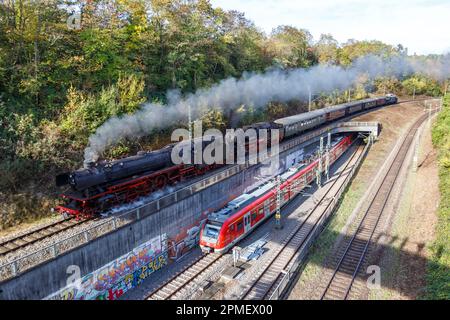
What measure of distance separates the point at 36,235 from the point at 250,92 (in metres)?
33.2

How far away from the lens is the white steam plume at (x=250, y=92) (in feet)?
88.4

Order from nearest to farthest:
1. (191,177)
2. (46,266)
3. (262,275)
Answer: (46,266) < (262,275) < (191,177)

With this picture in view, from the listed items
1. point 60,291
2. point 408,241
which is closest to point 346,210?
point 408,241

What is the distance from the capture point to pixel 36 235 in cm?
1778

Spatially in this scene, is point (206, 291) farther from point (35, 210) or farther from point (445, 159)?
point (445, 159)

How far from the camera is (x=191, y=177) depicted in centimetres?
2744

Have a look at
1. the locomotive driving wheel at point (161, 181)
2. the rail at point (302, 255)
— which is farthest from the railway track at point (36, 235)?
the rail at point (302, 255)

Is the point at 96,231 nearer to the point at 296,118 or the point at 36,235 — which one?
the point at 36,235

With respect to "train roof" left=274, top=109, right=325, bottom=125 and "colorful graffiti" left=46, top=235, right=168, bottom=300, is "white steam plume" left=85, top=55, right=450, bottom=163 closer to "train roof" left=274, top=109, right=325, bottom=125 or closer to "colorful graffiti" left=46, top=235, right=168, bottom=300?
"train roof" left=274, top=109, right=325, bottom=125

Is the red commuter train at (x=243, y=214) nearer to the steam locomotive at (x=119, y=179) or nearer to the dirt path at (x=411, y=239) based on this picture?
the steam locomotive at (x=119, y=179)

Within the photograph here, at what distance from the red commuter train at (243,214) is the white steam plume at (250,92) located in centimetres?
883

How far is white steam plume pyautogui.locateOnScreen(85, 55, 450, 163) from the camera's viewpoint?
27.0m

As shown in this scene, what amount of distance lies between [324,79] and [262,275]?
53.0m

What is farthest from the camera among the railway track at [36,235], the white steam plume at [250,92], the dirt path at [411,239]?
the white steam plume at [250,92]
